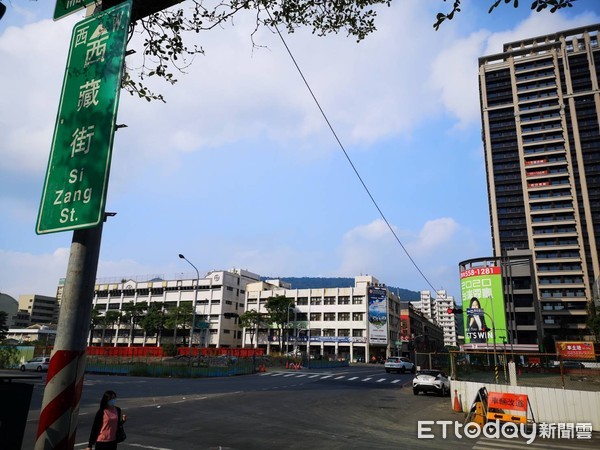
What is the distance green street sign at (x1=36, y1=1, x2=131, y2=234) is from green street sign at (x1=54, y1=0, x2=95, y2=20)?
30 cm

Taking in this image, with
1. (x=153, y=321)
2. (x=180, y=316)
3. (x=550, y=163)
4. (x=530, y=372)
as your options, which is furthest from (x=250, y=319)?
(x=550, y=163)

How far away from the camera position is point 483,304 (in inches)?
2185

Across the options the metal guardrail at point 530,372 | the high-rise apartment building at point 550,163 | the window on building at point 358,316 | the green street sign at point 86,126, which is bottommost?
the metal guardrail at point 530,372

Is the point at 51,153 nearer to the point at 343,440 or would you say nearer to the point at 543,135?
the point at 343,440

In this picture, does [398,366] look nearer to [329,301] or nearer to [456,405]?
[456,405]

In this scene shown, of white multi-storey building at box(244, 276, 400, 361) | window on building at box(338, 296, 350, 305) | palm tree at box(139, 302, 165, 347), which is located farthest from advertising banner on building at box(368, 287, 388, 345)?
palm tree at box(139, 302, 165, 347)

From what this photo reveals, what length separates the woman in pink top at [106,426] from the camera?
610 centimetres

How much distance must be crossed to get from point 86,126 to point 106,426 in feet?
16.6

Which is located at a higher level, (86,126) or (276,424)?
(86,126)

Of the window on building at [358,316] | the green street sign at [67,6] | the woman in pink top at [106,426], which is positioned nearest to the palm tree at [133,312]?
the window on building at [358,316]

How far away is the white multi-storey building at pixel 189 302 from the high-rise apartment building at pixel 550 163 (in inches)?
2377

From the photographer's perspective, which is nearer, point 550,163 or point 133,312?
point 550,163

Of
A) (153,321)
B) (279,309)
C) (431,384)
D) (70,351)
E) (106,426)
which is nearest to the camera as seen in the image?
(70,351)

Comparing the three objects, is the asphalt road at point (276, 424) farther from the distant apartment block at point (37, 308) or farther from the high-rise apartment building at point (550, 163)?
the distant apartment block at point (37, 308)
